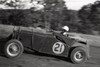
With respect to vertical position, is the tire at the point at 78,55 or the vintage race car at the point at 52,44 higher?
the vintage race car at the point at 52,44

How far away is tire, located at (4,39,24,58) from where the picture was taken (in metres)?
7.68

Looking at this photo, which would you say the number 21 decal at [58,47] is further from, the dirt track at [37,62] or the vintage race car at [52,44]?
the dirt track at [37,62]

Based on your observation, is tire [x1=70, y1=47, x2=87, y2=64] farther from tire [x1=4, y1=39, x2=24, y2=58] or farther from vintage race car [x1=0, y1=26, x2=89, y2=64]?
tire [x1=4, y1=39, x2=24, y2=58]

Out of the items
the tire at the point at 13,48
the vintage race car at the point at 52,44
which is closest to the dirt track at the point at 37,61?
the tire at the point at 13,48

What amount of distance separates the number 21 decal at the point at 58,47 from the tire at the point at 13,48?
123 centimetres

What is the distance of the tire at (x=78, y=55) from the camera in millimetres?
8070

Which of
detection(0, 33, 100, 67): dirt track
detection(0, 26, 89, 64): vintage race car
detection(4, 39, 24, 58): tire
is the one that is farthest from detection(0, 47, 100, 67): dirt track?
detection(0, 26, 89, 64): vintage race car

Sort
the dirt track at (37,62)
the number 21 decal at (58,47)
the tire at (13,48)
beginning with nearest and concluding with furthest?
the dirt track at (37,62) → the tire at (13,48) → the number 21 decal at (58,47)

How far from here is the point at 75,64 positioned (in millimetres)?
8023

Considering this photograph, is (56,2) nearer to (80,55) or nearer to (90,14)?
(90,14)

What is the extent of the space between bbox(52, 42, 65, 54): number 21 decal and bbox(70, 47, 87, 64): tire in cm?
41

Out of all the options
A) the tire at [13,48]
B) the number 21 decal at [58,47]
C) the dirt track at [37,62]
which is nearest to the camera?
the dirt track at [37,62]

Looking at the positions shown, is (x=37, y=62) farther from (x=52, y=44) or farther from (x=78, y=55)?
(x=78, y=55)

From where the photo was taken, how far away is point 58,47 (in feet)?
26.2
